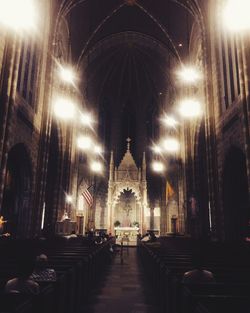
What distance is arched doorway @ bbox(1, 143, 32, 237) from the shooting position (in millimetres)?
14865

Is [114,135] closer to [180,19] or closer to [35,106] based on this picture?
[180,19]

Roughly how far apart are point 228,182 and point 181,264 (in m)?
9.47

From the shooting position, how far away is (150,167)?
120ft

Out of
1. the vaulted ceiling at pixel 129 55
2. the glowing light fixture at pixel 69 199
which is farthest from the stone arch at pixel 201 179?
the glowing light fixture at pixel 69 199

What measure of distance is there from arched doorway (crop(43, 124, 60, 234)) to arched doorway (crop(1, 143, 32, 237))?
4331 mm

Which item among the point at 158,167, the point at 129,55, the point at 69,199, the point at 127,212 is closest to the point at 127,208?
the point at 127,212

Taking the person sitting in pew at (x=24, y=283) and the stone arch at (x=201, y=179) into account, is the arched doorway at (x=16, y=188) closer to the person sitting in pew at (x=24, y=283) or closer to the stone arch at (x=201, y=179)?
the stone arch at (x=201, y=179)

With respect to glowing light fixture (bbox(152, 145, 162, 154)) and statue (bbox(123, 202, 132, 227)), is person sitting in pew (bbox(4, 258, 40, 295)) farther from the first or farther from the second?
glowing light fixture (bbox(152, 145, 162, 154))

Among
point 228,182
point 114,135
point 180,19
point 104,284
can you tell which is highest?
point 180,19

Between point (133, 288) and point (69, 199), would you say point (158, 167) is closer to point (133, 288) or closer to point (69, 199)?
point (69, 199)

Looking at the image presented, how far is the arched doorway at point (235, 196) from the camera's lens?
46.3 ft

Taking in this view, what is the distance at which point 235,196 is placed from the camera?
1454 centimetres

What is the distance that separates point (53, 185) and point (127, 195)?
1520 cm

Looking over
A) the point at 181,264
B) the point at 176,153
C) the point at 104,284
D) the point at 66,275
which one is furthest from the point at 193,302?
the point at 176,153
